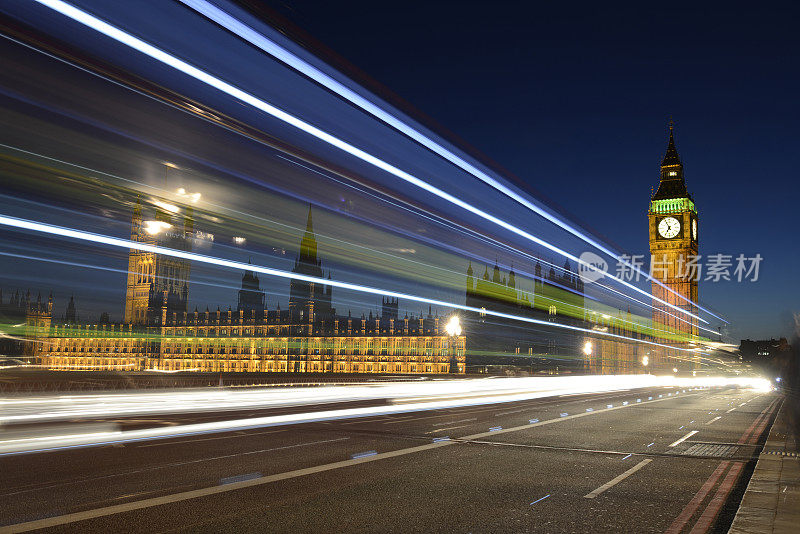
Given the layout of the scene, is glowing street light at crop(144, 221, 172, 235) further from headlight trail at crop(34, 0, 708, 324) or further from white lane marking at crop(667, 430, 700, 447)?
white lane marking at crop(667, 430, 700, 447)

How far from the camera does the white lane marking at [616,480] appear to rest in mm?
8500

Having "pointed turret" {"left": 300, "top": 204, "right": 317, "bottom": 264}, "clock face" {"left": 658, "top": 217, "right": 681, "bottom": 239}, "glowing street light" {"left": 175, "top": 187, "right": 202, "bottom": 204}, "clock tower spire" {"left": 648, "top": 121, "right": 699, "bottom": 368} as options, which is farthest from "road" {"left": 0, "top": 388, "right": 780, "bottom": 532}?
"clock face" {"left": 658, "top": 217, "right": 681, "bottom": 239}

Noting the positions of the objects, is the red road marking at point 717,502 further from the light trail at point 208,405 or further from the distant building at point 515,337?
the distant building at point 515,337

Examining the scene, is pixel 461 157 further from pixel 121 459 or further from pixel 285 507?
pixel 285 507

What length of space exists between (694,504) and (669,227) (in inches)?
5114

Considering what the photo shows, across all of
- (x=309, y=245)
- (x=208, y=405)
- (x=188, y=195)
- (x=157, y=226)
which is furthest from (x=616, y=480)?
(x=309, y=245)

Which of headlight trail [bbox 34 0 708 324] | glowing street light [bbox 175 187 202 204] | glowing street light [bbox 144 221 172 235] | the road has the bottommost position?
the road

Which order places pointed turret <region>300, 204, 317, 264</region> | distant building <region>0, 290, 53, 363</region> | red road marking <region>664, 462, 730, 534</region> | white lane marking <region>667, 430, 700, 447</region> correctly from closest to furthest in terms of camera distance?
red road marking <region>664, 462, 730, 534</region>
white lane marking <region>667, 430, 700, 447</region>
pointed turret <region>300, 204, 317, 264</region>
distant building <region>0, 290, 53, 363</region>

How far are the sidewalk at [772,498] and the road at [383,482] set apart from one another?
32cm

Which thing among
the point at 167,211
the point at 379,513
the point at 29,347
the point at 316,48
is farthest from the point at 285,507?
the point at 29,347

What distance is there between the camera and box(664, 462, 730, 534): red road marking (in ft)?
22.6

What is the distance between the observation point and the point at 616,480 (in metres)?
9.55

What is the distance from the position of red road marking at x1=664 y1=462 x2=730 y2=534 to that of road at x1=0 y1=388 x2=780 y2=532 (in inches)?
1.1

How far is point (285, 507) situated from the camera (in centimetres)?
744
